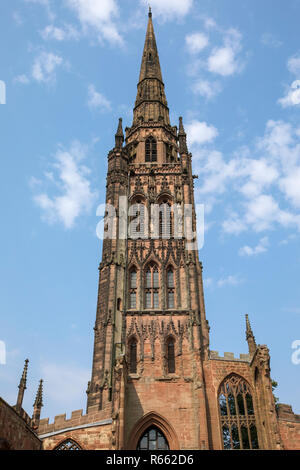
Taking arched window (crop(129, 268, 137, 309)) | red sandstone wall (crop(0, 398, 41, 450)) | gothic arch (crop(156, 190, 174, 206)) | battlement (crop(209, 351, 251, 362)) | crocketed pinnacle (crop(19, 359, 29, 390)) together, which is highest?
gothic arch (crop(156, 190, 174, 206))

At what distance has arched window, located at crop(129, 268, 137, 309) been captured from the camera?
26172 millimetres

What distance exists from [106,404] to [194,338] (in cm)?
587

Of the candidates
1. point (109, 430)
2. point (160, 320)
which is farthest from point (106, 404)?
point (160, 320)

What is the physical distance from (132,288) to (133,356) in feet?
14.3

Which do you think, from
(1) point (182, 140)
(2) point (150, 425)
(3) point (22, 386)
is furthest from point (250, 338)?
(1) point (182, 140)

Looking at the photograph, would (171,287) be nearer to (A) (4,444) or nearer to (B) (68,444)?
(B) (68,444)

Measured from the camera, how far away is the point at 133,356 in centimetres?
2397

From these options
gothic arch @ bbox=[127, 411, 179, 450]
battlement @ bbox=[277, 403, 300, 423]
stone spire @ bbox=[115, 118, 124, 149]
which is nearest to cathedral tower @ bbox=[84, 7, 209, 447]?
stone spire @ bbox=[115, 118, 124, 149]

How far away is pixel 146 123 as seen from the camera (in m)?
36.8

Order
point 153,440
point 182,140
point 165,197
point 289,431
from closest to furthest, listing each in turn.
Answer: point 289,431 → point 153,440 → point 165,197 → point 182,140

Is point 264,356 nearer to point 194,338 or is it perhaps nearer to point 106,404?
point 194,338

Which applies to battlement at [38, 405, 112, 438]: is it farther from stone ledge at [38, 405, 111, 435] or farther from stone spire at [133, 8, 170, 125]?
stone spire at [133, 8, 170, 125]

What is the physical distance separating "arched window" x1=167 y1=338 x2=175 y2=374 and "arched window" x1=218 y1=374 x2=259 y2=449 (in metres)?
2.76

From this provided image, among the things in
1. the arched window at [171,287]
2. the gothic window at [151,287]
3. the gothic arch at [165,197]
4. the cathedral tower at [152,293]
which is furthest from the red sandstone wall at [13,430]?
the gothic arch at [165,197]
